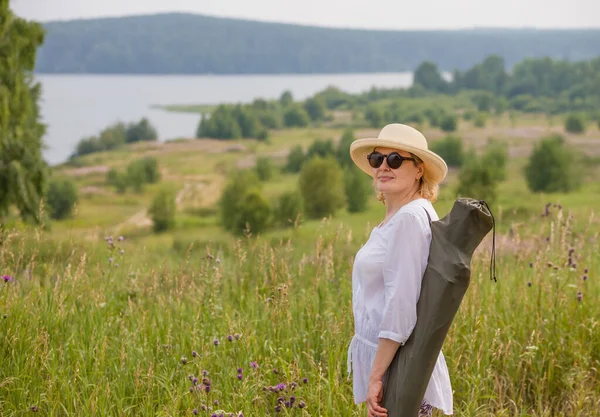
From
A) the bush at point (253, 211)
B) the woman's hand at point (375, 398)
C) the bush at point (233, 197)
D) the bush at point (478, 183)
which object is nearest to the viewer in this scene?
the woman's hand at point (375, 398)

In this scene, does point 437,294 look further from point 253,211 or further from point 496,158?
point 496,158

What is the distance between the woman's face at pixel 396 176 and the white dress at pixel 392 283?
92 millimetres

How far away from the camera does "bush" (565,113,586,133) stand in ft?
389

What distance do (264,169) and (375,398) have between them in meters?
107

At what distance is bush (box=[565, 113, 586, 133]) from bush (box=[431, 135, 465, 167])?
2655cm

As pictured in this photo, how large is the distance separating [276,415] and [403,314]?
1728 millimetres

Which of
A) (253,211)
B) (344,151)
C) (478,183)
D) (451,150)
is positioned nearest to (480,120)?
(451,150)

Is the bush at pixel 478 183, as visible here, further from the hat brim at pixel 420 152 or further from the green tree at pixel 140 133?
the green tree at pixel 140 133

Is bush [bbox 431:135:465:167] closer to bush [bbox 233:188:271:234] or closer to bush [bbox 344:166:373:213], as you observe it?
bush [bbox 344:166:373:213]

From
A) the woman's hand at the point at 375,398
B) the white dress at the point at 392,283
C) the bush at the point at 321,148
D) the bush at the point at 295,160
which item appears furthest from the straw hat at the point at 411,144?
the bush at the point at 295,160

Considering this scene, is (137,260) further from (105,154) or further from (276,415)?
(105,154)

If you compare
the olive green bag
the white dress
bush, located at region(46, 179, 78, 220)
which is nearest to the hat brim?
the white dress

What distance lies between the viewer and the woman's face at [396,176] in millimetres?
2766

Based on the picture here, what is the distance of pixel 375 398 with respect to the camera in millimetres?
2654
